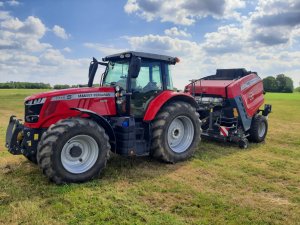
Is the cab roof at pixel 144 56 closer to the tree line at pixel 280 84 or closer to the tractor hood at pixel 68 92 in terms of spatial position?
the tractor hood at pixel 68 92

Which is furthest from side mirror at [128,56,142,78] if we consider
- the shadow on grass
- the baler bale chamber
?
the baler bale chamber

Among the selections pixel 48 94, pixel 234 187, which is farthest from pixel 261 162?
pixel 48 94

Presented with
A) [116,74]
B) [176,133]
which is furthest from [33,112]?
[176,133]

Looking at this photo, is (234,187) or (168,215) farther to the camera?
(234,187)

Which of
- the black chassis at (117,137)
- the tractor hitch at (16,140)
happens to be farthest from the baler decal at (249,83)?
the tractor hitch at (16,140)

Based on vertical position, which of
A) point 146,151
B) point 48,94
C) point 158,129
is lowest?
point 146,151

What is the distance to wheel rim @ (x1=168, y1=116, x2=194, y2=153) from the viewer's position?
7.93 meters

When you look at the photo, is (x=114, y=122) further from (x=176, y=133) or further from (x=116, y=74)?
(x=176, y=133)

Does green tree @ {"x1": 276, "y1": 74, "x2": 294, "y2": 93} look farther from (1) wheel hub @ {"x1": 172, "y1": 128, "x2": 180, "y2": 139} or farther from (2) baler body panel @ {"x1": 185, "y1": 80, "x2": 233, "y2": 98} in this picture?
(1) wheel hub @ {"x1": 172, "y1": 128, "x2": 180, "y2": 139}

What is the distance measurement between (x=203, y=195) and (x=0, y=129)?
33.0 ft

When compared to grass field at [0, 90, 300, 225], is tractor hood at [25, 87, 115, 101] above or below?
above

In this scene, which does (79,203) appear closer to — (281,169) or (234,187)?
(234,187)

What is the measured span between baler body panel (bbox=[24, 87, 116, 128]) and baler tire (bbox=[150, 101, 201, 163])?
3.47 feet

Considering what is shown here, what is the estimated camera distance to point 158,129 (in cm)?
721
